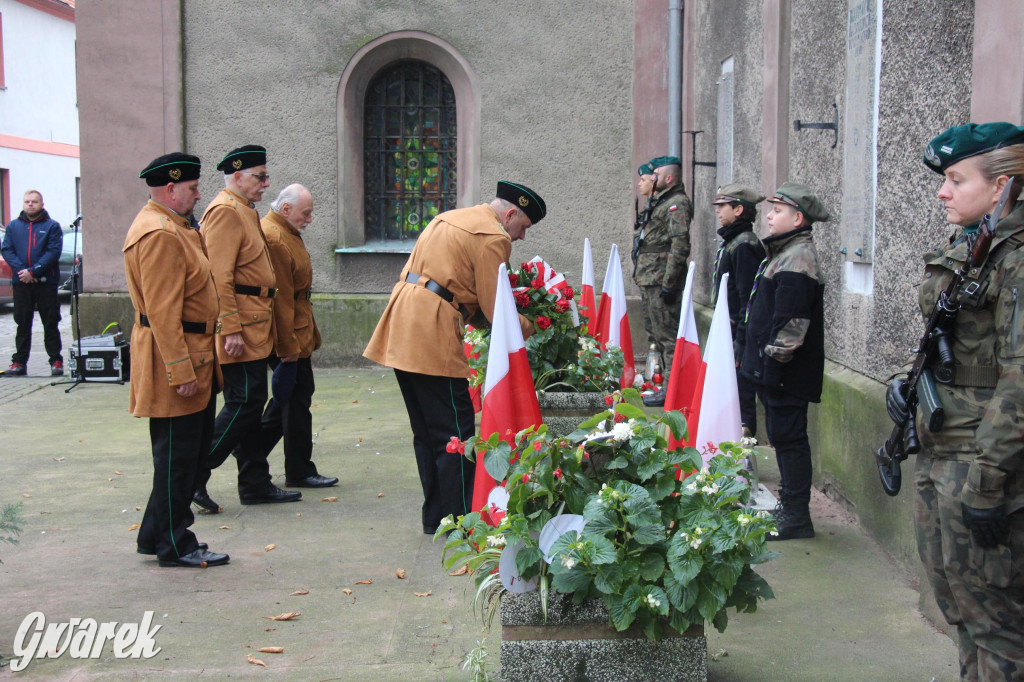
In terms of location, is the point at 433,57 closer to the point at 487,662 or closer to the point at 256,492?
the point at 256,492

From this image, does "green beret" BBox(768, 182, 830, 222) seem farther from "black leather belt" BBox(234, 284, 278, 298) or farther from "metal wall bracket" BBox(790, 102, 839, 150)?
"black leather belt" BBox(234, 284, 278, 298)

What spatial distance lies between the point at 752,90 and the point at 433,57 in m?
4.40

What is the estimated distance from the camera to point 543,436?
3270 millimetres

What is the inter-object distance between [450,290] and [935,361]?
2.63 meters

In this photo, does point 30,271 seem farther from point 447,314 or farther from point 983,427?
point 983,427

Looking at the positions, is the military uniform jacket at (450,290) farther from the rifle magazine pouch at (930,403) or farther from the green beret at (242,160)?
the rifle magazine pouch at (930,403)

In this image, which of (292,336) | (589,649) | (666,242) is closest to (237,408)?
(292,336)

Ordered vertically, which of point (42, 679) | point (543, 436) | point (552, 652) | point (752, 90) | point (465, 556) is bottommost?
point (42, 679)

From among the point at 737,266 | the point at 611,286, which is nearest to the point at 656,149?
the point at 611,286

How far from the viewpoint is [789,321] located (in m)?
5.00

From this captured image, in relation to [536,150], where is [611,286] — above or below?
below

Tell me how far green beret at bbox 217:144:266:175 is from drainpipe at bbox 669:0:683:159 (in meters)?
6.26

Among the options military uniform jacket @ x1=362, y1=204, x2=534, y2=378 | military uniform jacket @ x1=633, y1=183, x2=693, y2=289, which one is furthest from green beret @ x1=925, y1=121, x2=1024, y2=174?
military uniform jacket @ x1=633, y1=183, x2=693, y2=289

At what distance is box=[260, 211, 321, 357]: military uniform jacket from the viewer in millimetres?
6133
